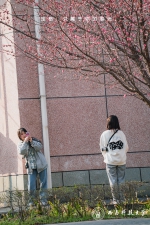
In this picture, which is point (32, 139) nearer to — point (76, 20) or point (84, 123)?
point (84, 123)

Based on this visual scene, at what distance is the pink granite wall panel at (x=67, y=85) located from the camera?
1366 cm

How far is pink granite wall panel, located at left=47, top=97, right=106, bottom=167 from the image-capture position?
13641mm

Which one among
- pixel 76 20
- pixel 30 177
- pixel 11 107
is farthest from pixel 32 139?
pixel 76 20

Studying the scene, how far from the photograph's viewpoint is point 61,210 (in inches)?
395

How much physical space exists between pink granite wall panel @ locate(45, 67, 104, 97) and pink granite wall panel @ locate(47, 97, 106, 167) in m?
0.14

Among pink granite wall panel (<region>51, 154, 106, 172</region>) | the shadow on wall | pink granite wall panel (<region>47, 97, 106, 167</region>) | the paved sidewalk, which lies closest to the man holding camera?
pink granite wall panel (<region>51, 154, 106, 172</region>)

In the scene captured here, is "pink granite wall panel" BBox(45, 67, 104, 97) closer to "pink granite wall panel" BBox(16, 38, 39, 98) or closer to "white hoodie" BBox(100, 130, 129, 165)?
"pink granite wall panel" BBox(16, 38, 39, 98)

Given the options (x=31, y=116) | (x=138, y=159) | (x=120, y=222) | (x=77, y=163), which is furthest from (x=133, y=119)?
(x=120, y=222)

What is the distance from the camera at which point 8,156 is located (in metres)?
14.0

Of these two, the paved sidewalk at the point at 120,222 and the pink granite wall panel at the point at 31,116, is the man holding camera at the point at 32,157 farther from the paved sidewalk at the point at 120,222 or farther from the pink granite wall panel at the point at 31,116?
the paved sidewalk at the point at 120,222

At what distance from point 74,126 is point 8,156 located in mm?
1453

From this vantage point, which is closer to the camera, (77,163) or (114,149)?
(114,149)

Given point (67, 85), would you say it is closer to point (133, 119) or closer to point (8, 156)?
point (133, 119)

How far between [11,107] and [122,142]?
281 centimetres
